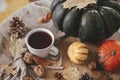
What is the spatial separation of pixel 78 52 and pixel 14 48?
21 centimetres

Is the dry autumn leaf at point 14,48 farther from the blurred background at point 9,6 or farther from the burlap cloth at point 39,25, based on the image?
the blurred background at point 9,6

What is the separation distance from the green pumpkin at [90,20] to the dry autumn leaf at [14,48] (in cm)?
14

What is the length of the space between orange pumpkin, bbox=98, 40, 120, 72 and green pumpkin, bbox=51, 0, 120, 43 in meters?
0.04

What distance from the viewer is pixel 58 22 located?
966 mm

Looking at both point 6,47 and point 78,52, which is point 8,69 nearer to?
point 6,47

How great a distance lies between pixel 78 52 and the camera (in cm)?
92

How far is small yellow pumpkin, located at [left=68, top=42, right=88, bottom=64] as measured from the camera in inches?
36.4

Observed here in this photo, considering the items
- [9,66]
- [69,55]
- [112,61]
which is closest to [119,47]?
[112,61]

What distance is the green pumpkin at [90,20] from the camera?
92cm

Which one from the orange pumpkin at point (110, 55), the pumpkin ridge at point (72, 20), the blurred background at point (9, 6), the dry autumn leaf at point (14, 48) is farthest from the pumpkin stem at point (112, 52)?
the blurred background at point (9, 6)

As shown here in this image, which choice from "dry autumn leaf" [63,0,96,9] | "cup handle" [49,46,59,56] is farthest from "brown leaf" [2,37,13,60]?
"dry autumn leaf" [63,0,96,9]

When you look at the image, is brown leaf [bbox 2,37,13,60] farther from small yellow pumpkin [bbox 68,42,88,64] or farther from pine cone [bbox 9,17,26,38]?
small yellow pumpkin [bbox 68,42,88,64]

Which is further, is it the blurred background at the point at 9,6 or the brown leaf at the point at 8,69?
the blurred background at the point at 9,6

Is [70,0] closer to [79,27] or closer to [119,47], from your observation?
[79,27]
